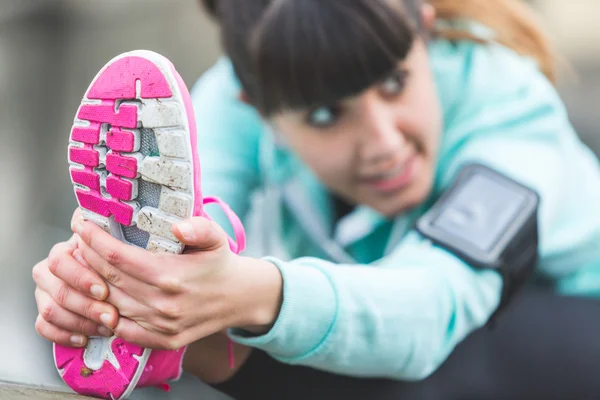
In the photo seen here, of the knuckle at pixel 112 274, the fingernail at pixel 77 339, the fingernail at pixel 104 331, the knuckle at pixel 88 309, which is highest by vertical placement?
the knuckle at pixel 112 274

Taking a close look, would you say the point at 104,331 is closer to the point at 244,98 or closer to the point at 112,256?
the point at 112,256

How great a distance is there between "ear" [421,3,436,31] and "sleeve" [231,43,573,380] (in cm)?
15

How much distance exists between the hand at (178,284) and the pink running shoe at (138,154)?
16mm

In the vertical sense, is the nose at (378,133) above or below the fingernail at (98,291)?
above

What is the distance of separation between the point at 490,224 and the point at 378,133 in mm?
165

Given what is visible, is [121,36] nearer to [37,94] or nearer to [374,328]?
[37,94]

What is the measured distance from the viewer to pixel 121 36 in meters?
3.68

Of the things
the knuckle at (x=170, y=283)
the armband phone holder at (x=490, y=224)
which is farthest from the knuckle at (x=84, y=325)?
the armband phone holder at (x=490, y=224)

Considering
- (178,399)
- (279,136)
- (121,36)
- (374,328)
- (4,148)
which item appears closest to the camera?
(374,328)

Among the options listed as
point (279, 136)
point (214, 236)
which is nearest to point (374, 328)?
point (214, 236)

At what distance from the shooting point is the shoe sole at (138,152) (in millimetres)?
612

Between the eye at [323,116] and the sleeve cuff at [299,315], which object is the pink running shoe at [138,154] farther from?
the eye at [323,116]

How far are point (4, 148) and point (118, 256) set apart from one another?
8.04 feet

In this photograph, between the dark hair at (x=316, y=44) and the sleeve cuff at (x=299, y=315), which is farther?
the dark hair at (x=316, y=44)
